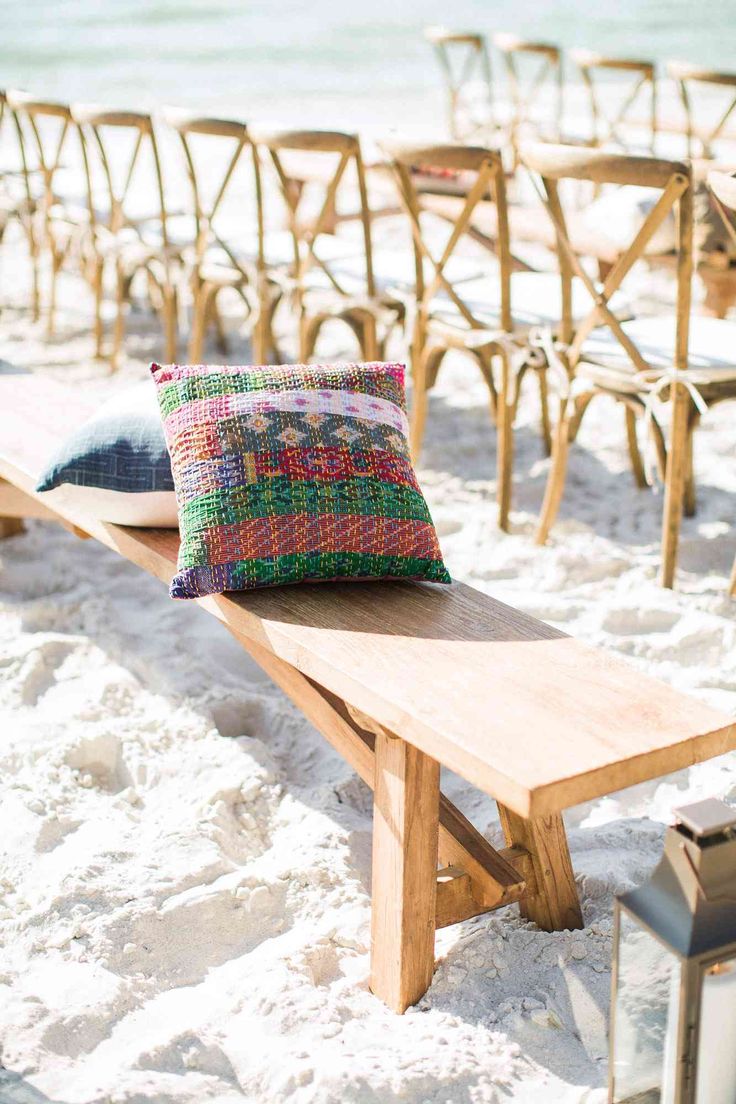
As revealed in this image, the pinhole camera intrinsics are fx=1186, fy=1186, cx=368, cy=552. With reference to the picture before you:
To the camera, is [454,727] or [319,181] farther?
[319,181]

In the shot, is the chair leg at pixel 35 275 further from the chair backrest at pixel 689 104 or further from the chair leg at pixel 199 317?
the chair backrest at pixel 689 104

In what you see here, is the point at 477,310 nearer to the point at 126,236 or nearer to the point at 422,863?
the point at 126,236

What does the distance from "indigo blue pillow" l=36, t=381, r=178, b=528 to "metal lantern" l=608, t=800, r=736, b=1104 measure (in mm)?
1021

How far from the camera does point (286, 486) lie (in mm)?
1602

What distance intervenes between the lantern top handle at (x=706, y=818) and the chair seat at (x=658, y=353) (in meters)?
1.58

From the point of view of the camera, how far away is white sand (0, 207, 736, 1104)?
4.48 feet

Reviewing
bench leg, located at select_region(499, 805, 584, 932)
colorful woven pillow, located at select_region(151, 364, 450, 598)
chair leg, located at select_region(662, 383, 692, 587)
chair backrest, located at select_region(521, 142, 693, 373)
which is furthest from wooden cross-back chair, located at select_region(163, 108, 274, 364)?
bench leg, located at select_region(499, 805, 584, 932)

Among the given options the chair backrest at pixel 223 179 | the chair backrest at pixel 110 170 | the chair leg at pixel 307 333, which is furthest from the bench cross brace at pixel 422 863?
the chair backrest at pixel 110 170

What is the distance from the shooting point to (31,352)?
454 cm

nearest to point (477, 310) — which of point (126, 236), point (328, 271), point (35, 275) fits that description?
point (328, 271)

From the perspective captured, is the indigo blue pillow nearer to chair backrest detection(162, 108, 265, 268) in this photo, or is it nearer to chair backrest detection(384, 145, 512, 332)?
chair backrest detection(384, 145, 512, 332)

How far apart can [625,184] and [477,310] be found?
0.80m

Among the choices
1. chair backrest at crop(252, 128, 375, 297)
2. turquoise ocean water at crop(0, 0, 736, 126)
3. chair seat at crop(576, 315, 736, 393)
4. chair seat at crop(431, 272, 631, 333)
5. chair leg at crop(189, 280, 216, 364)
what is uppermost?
turquoise ocean water at crop(0, 0, 736, 126)

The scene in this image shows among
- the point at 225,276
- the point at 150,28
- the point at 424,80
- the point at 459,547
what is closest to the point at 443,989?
the point at 459,547
